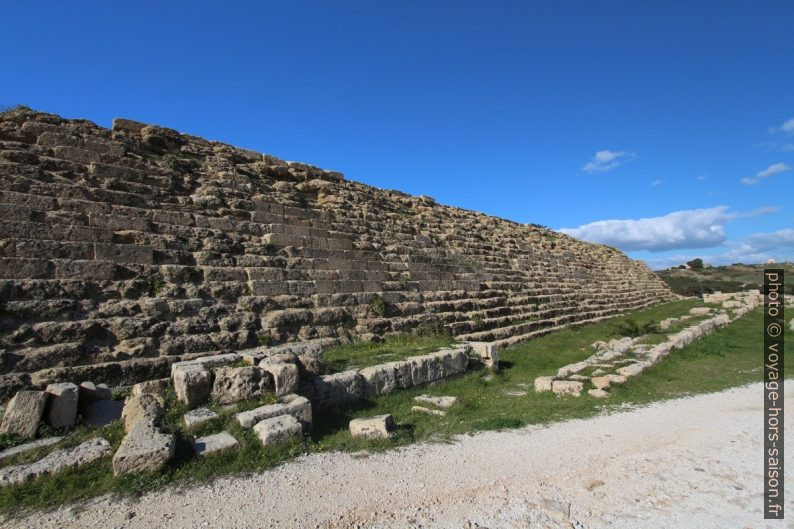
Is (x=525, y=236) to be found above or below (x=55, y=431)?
above

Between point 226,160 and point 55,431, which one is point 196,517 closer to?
point 55,431

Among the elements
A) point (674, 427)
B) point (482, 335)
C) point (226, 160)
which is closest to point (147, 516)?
point (674, 427)

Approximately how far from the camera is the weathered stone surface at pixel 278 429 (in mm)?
4741

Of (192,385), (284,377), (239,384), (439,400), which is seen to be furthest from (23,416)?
(439,400)

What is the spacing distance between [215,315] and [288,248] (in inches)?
99.4

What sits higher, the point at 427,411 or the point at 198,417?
the point at 198,417

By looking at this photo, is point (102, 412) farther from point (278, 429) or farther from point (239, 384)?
point (278, 429)

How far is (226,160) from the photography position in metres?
10.5

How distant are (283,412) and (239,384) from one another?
0.74m

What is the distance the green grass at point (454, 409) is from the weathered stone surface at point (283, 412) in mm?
127

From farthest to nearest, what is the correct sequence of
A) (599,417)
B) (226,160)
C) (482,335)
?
1. (482,335)
2. (226,160)
3. (599,417)

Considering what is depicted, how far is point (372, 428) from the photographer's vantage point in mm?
5266

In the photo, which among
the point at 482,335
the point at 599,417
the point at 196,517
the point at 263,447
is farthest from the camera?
the point at 482,335

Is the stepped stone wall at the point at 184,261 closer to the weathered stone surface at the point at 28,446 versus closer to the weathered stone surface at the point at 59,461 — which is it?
the weathered stone surface at the point at 28,446
